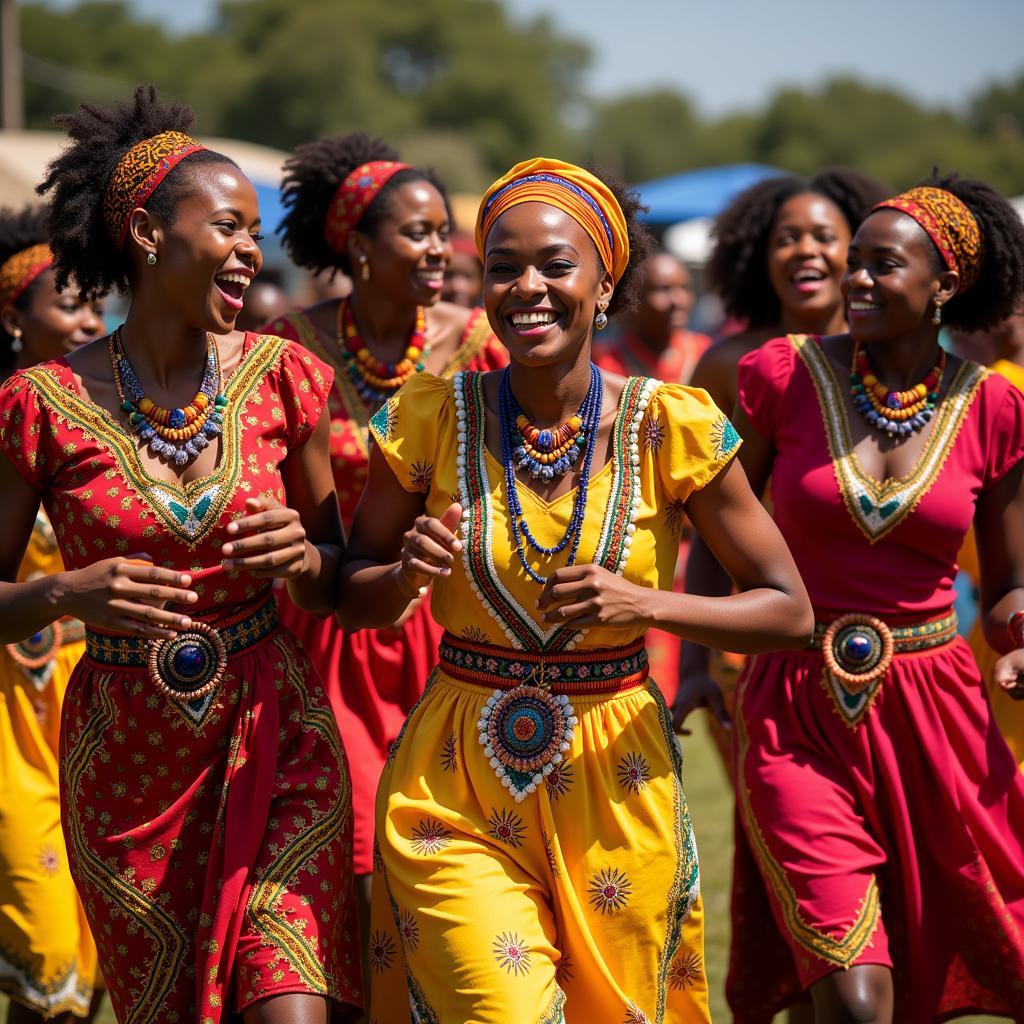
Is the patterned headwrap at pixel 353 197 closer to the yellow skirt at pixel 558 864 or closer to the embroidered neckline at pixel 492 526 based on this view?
the embroidered neckline at pixel 492 526

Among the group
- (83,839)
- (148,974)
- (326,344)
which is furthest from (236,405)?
(326,344)

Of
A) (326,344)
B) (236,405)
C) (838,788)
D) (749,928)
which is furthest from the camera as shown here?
(326,344)

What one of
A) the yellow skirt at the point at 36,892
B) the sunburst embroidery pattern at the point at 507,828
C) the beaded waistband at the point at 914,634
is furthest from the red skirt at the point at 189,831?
→ the beaded waistband at the point at 914,634

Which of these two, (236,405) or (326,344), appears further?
(326,344)

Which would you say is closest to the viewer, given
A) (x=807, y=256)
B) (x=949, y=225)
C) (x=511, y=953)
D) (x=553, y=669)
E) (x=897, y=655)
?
(x=511, y=953)

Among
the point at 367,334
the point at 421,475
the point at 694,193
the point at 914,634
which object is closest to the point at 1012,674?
the point at 914,634

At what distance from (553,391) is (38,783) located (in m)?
2.55

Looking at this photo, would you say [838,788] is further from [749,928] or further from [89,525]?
[89,525]

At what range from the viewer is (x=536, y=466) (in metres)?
4.20

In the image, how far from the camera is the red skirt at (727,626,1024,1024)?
188 inches

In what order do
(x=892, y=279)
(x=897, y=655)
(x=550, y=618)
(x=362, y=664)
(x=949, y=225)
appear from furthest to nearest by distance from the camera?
(x=362, y=664) < (x=949, y=225) < (x=892, y=279) < (x=897, y=655) < (x=550, y=618)

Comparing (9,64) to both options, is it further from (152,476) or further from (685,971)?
(685,971)

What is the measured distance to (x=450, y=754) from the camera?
13.5 ft

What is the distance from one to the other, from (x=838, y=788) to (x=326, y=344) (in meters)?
2.59
